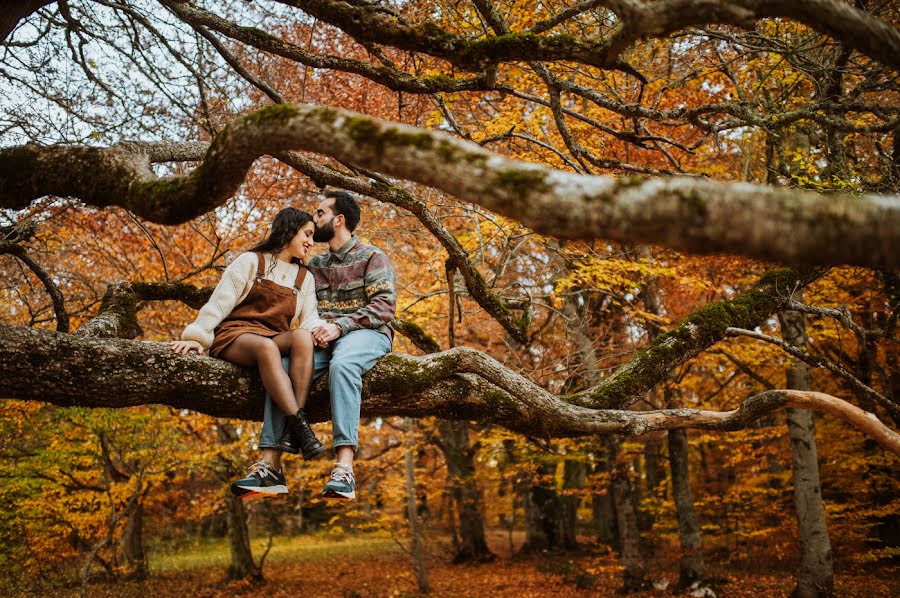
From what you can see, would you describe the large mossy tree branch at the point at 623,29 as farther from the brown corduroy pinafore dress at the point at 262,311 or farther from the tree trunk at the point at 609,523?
the tree trunk at the point at 609,523

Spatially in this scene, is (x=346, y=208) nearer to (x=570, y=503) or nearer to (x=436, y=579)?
(x=436, y=579)

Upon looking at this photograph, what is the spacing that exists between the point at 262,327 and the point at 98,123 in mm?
3885

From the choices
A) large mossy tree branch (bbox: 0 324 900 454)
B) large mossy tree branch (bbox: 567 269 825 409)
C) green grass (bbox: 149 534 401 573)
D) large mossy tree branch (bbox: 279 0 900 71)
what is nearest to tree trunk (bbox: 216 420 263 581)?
green grass (bbox: 149 534 401 573)

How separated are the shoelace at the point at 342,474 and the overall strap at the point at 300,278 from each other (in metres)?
1.20

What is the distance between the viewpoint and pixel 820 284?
32.6 ft

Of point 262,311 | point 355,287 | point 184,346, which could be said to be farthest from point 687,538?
point 184,346

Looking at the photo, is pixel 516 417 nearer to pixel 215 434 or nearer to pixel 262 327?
pixel 262 327

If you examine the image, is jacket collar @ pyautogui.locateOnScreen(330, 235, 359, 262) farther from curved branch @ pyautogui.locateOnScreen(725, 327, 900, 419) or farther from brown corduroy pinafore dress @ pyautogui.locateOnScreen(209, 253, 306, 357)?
curved branch @ pyautogui.locateOnScreen(725, 327, 900, 419)

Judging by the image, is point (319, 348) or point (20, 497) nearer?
point (319, 348)

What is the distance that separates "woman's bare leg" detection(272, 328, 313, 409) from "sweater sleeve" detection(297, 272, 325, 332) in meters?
0.32

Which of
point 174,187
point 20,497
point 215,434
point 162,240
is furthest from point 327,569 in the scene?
point 174,187

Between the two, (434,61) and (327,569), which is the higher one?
(434,61)

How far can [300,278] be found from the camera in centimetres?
376

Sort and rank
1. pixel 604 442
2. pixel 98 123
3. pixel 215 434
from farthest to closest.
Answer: pixel 215 434 < pixel 604 442 < pixel 98 123
